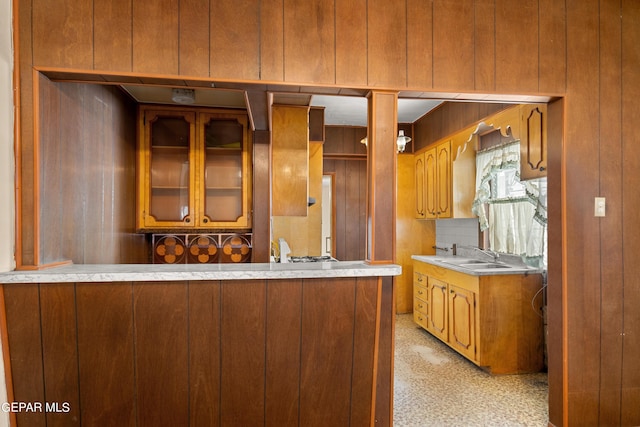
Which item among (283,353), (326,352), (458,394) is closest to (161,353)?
(283,353)

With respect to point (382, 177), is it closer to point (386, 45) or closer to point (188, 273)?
point (386, 45)

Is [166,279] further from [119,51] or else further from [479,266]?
[479,266]

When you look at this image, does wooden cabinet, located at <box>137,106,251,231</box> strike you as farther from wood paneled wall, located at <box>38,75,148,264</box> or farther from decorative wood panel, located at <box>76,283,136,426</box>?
decorative wood panel, located at <box>76,283,136,426</box>

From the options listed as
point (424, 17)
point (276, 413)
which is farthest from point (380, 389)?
point (424, 17)

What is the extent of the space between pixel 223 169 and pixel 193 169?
0.83 ft

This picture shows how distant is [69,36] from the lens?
5.59 feet

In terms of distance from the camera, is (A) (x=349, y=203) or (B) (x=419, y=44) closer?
(B) (x=419, y=44)

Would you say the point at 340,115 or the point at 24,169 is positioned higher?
the point at 340,115

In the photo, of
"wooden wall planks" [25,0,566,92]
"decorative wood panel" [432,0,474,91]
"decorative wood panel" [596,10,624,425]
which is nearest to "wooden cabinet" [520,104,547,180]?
"decorative wood panel" [596,10,624,425]

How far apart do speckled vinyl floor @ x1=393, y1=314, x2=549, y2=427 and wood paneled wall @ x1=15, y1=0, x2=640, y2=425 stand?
0.34m

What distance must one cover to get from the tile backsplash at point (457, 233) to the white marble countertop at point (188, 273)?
2.55 metres

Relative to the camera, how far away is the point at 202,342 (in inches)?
68.8

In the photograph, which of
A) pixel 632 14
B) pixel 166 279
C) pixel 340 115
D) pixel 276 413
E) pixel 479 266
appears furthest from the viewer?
pixel 340 115

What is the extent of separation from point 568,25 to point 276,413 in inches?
100
